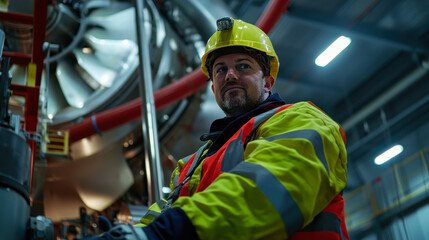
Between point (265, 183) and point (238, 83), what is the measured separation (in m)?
0.95

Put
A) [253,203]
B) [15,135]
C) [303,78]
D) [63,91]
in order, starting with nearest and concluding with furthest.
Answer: [253,203], [15,135], [63,91], [303,78]

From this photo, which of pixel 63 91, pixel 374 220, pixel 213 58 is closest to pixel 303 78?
pixel 374 220

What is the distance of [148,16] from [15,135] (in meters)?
5.52

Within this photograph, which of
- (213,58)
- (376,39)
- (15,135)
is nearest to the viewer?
(15,135)

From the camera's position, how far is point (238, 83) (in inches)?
96.6

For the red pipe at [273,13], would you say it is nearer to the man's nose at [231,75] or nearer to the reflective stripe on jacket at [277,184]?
the man's nose at [231,75]

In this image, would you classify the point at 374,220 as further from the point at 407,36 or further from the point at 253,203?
the point at 253,203

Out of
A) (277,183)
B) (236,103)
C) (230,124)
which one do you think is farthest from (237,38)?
(277,183)

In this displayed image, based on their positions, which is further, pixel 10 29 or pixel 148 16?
pixel 148 16

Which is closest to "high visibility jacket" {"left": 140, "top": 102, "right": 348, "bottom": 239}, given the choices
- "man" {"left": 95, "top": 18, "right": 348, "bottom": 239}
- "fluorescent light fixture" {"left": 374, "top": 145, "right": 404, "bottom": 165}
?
"man" {"left": 95, "top": 18, "right": 348, "bottom": 239}

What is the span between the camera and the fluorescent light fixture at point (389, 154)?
1167 centimetres

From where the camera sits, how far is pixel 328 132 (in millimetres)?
→ 1837

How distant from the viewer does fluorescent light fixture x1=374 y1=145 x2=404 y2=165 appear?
38.3 ft

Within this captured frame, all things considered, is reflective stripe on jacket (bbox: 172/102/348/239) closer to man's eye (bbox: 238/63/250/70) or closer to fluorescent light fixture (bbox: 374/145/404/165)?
man's eye (bbox: 238/63/250/70)
